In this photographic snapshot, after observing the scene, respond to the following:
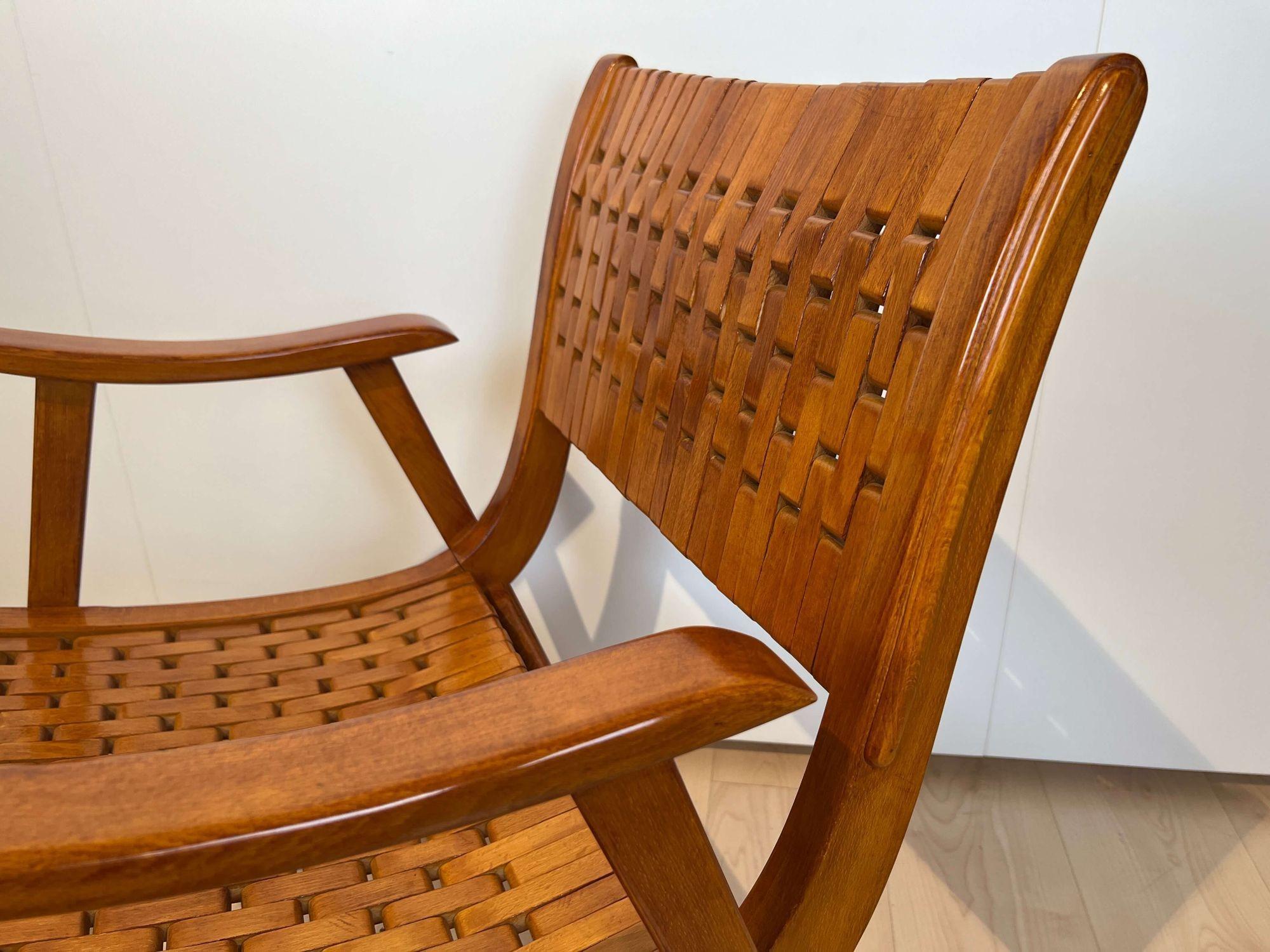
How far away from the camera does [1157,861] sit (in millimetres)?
1311

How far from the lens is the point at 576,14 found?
1162 mm

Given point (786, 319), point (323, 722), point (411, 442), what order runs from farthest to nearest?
point (411, 442), point (323, 722), point (786, 319)

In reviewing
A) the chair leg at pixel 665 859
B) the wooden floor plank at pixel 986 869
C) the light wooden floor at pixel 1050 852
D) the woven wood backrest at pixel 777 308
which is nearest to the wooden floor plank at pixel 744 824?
the light wooden floor at pixel 1050 852

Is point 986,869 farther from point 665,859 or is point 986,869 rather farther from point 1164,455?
point 665,859

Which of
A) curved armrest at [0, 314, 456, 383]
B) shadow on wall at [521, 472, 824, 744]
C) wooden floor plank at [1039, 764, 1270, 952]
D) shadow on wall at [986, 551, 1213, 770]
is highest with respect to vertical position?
curved armrest at [0, 314, 456, 383]

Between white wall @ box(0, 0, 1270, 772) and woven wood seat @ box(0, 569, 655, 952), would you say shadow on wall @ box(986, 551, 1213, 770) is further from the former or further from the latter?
woven wood seat @ box(0, 569, 655, 952)

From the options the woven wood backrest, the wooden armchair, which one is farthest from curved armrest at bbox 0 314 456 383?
the woven wood backrest

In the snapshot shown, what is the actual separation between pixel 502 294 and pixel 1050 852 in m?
0.98

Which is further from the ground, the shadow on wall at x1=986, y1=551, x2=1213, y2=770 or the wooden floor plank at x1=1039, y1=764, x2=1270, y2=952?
the shadow on wall at x1=986, y1=551, x2=1213, y2=770

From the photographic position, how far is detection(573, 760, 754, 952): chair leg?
45 centimetres

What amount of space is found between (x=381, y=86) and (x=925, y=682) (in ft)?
3.20

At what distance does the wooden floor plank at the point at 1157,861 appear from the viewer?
1198mm

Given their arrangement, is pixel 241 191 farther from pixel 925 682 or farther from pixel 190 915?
pixel 925 682

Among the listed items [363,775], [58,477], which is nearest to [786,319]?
[363,775]
